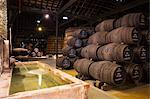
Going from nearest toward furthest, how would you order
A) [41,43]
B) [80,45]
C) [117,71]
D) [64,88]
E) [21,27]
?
[64,88] → [117,71] → [80,45] → [21,27] → [41,43]

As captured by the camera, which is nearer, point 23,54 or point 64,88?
point 64,88

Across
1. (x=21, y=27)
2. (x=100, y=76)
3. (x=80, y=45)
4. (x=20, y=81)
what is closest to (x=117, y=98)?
(x=100, y=76)

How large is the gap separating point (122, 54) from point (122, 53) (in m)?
0.03

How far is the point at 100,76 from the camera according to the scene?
4266 millimetres

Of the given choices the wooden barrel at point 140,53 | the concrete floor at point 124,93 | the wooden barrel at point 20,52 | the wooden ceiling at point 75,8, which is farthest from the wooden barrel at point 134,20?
the wooden barrel at point 20,52

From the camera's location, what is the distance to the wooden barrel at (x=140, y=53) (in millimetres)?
4609

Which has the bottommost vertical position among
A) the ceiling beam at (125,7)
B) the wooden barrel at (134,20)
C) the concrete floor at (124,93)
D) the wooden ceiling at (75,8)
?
the concrete floor at (124,93)

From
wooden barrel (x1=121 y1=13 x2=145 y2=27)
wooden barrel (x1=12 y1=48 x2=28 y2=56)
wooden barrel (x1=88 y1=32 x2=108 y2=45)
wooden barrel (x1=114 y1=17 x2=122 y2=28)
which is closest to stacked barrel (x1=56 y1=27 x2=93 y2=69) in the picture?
wooden barrel (x1=88 y1=32 x2=108 y2=45)

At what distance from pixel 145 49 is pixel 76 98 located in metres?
3.85

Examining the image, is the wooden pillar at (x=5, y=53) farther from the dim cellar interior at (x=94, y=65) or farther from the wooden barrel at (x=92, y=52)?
the wooden barrel at (x=92, y=52)

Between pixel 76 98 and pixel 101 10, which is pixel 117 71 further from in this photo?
pixel 101 10

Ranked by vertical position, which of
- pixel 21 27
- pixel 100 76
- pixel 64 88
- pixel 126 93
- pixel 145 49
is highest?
pixel 21 27

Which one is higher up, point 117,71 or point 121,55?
point 121,55

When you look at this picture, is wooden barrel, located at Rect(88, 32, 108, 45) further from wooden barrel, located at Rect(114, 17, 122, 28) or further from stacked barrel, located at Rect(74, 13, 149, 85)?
wooden barrel, located at Rect(114, 17, 122, 28)
